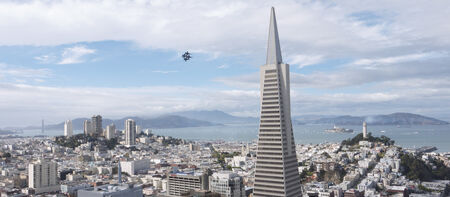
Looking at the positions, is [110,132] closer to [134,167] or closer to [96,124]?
[96,124]

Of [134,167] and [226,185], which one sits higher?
[226,185]

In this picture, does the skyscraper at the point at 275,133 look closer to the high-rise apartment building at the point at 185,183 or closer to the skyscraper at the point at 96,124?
the high-rise apartment building at the point at 185,183

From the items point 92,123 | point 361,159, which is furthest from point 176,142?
point 361,159

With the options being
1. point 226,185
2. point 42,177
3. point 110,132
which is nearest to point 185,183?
point 226,185

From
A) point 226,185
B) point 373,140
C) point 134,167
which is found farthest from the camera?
point 373,140

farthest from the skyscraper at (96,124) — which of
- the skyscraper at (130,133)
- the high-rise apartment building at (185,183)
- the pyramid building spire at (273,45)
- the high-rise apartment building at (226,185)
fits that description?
the pyramid building spire at (273,45)

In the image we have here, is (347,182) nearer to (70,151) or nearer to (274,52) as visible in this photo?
(274,52)

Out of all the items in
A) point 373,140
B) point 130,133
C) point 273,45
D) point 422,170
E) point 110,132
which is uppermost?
point 273,45
